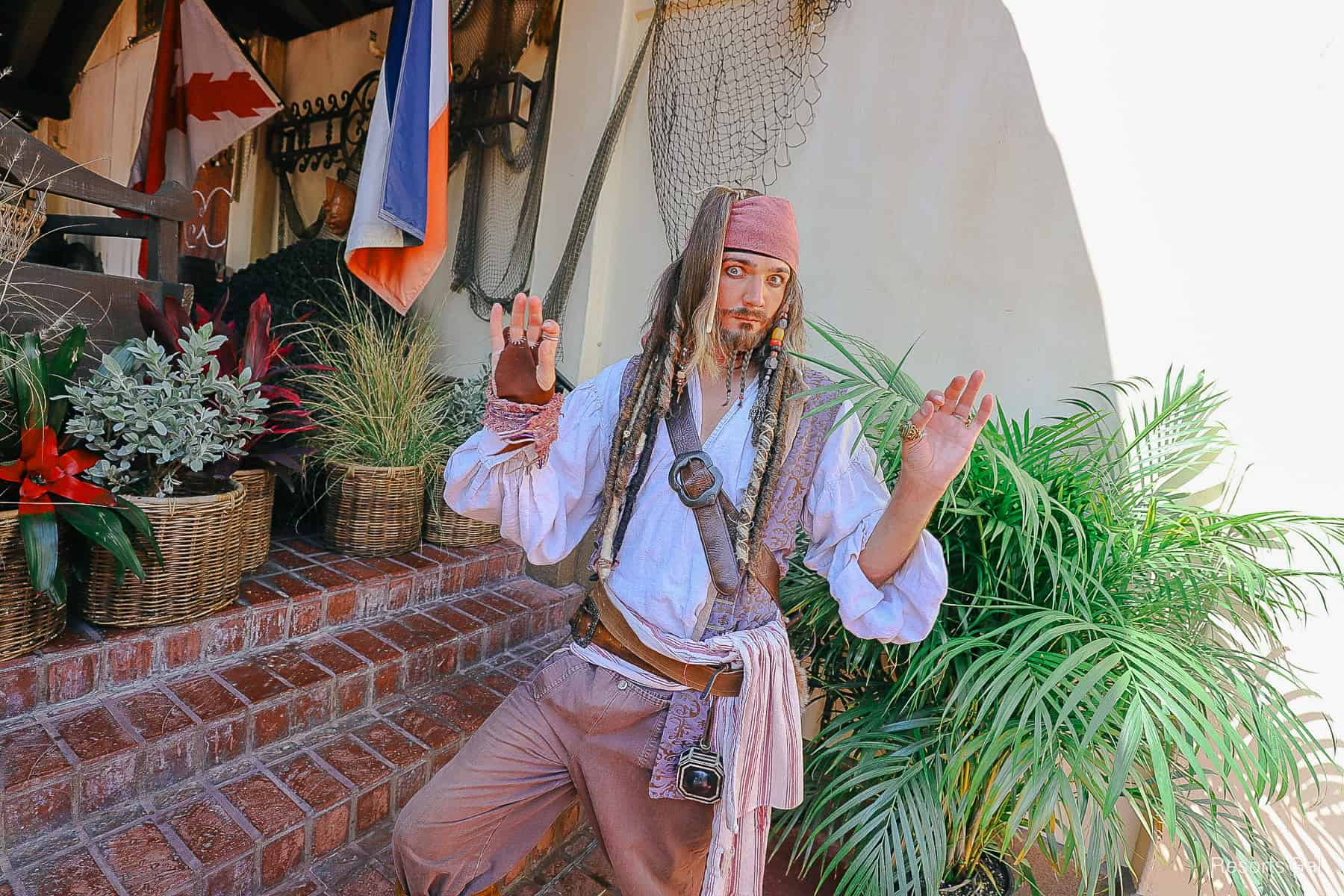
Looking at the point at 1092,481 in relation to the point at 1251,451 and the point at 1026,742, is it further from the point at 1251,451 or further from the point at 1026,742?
the point at 1026,742

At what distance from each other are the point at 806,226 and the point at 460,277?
211 cm

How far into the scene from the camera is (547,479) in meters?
1.35

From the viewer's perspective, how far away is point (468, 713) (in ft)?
7.97

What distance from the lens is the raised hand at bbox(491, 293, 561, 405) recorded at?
1233 mm

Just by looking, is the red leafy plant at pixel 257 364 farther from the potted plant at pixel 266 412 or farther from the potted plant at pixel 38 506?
the potted plant at pixel 38 506

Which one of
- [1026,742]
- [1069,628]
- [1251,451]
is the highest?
[1251,451]

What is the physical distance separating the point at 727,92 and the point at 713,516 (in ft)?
8.15

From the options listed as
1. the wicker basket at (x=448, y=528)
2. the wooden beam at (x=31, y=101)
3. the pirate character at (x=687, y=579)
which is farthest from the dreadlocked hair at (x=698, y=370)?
the wooden beam at (x=31, y=101)

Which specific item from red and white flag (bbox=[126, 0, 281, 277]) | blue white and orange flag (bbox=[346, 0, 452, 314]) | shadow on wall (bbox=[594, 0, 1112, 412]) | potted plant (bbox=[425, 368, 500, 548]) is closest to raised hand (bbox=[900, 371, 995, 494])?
shadow on wall (bbox=[594, 0, 1112, 412])

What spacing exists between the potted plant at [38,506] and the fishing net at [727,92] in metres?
2.26

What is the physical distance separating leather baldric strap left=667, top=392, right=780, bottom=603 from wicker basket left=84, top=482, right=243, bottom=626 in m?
1.55

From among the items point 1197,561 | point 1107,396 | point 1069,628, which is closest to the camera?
point 1069,628

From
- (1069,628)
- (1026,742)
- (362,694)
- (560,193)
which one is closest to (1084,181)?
(1069,628)

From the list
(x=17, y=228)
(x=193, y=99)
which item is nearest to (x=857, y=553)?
(x=17, y=228)
